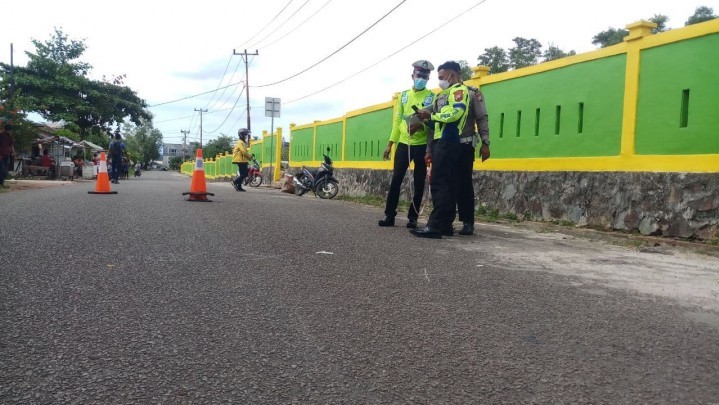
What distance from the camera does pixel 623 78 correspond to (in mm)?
7414

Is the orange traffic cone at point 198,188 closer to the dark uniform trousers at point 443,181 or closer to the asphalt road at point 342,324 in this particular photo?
the asphalt road at point 342,324

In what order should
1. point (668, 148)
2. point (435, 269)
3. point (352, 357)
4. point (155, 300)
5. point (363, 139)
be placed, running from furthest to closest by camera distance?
point (363, 139)
point (668, 148)
point (435, 269)
point (155, 300)
point (352, 357)

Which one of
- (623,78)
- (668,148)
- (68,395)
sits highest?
(623,78)

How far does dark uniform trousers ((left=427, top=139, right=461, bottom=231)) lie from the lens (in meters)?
5.98

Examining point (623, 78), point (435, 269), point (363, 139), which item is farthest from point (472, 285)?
point (363, 139)

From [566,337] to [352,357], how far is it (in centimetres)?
104

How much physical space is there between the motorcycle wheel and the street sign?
1022cm

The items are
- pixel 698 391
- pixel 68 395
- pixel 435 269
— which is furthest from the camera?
pixel 435 269

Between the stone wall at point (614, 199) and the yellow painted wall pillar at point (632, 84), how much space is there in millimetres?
422

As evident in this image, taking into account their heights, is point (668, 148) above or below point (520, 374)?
above

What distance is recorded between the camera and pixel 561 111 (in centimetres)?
853

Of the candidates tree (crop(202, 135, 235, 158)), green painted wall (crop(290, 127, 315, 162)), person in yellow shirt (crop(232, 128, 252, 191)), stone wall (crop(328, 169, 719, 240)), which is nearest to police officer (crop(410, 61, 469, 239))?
stone wall (crop(328, 169, 719, 240))

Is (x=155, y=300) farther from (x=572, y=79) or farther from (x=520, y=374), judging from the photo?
(x=572, y=79)

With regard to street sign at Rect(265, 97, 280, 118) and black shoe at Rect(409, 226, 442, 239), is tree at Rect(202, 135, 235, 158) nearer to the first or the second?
street sign at Rect(265, 97, 280, 118)
